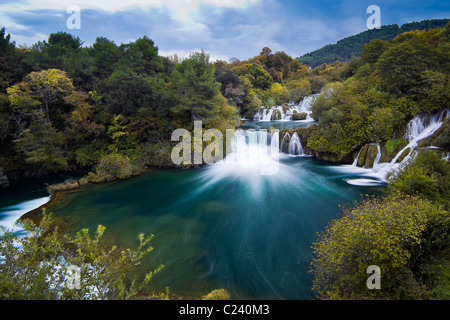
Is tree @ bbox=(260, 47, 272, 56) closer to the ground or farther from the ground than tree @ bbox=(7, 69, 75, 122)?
farther from the ground

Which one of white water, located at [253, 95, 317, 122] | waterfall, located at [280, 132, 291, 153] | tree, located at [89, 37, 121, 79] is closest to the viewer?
waterfall, located at [280, 132, 291, 153]

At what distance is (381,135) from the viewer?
14.7 meters

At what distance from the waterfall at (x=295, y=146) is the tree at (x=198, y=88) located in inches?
331

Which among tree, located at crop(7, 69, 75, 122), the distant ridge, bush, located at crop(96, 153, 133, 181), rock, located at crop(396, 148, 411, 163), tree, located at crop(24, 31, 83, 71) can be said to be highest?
the distant ridge

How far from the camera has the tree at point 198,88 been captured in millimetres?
17562

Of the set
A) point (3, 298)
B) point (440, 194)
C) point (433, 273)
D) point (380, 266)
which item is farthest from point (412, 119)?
point (3, 298)

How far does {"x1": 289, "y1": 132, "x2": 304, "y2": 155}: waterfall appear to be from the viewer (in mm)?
20031

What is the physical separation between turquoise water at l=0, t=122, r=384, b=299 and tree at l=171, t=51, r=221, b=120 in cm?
572

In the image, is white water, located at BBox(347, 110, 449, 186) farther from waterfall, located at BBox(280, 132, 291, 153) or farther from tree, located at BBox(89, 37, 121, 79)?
tree, located at BBox(89, 37, 121, 79)

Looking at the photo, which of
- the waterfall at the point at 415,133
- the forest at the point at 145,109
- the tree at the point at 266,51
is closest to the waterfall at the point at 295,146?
the forest at the point at 145,109

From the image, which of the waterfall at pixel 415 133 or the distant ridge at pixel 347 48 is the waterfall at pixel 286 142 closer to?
the waterfall at pixel 415 133

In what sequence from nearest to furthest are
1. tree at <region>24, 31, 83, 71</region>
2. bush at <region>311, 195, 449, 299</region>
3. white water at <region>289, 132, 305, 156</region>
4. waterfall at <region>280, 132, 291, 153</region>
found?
1. bush at <region>311, 195, 449, 299</region>
2. tree at <region>24, 31, 83, 71</region>
3. white water at <region>289, 132, 305, 156</region>
4. waterfall at <region>280, 132, 291, 153</region>

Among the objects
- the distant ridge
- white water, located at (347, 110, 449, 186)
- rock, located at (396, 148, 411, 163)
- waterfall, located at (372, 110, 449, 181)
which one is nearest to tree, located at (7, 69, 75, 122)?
white water, located at (347, 110, 449, 186)
